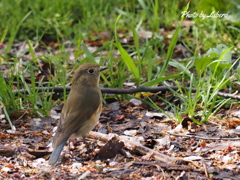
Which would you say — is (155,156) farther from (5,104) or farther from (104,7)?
(104,7)

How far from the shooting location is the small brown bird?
179 inches

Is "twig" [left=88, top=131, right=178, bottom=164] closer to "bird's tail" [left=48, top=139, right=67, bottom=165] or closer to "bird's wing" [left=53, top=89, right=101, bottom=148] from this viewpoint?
"bird's wing" [left=53, top=89, right=101, bottom=148]

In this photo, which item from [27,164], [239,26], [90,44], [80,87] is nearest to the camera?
[27,164]

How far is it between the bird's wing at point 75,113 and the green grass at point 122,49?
20.8 inches

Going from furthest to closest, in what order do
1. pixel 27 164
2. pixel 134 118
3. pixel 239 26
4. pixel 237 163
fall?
pixel 239 26, pixel 134 118, pixel 27 164, pixel 237 163

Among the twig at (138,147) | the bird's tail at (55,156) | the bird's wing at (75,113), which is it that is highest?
the bird's wing at (75,113)

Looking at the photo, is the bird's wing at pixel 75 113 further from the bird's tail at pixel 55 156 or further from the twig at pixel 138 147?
the twig at pixel 138 147

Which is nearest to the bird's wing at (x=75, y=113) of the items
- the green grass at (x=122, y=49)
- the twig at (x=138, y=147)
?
the twig at (x=138, y=147)

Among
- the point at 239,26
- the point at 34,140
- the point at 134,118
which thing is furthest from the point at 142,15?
the point at 34,140

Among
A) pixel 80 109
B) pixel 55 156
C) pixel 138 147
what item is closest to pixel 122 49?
pixel 80 109

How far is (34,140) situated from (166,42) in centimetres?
311

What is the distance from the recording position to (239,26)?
7.12 m

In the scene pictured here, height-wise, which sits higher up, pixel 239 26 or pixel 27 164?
pixel 239 26

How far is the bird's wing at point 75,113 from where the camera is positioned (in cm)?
462
